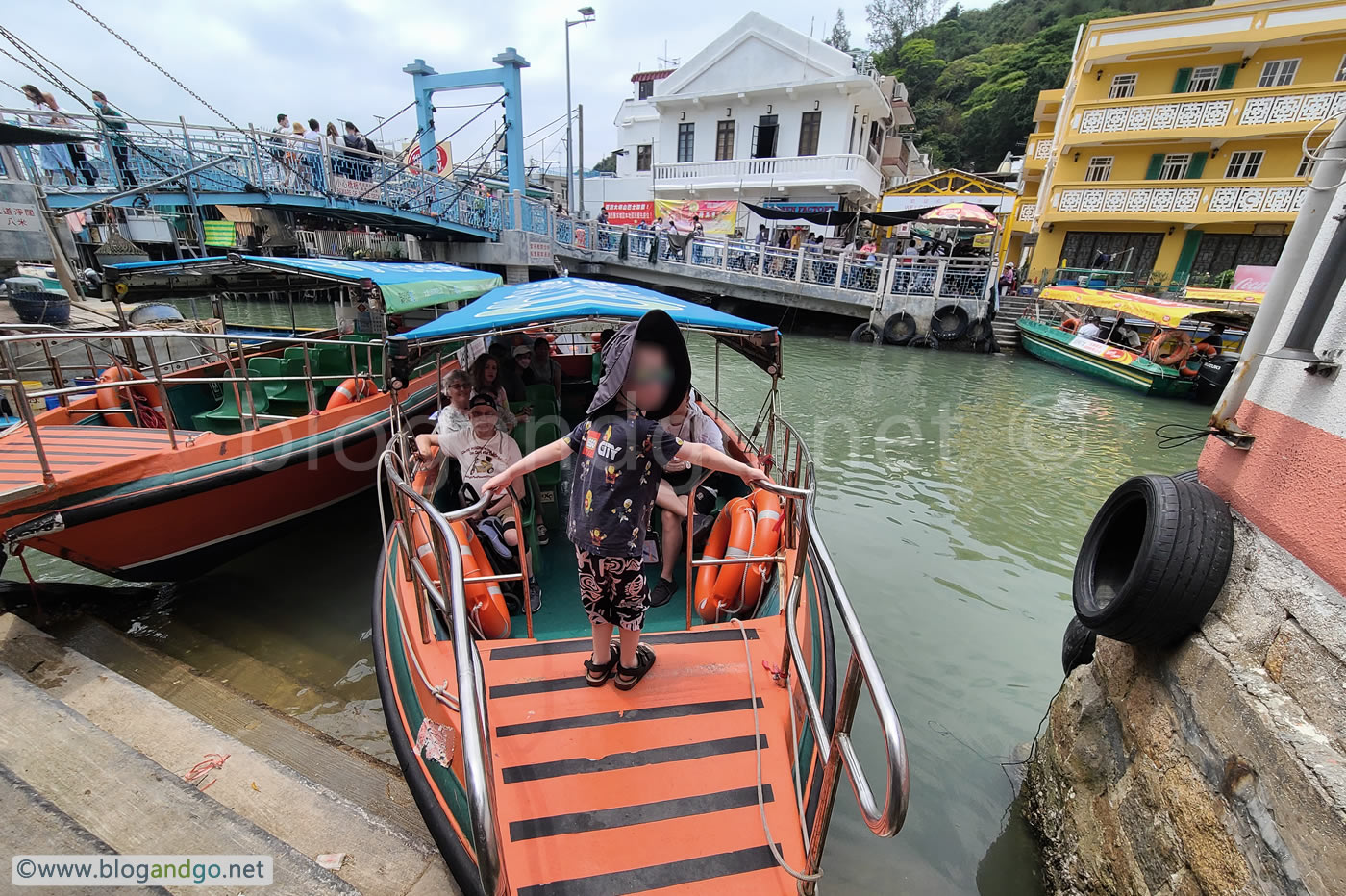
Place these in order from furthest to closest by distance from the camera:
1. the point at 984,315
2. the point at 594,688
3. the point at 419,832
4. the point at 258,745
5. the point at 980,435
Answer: the point at 984,315 < the point at 980,435 < the point at 258,745 < the point at 419,832 < the point at 594,688

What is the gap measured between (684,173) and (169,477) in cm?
2709

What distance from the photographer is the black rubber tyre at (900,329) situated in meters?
18.7

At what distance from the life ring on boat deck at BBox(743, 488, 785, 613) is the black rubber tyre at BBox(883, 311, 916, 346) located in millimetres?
16802

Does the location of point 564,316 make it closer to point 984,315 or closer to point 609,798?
point 609,798

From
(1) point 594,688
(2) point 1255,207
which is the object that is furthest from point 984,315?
(1) point 594,688

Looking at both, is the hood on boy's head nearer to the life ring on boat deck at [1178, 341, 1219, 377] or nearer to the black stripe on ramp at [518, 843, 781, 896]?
the black stripe on ramp at [518, 843, 781, 896]

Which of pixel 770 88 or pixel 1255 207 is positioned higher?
pixel 770 88

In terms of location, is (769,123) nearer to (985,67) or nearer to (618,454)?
(618,454)

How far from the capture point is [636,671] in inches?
105


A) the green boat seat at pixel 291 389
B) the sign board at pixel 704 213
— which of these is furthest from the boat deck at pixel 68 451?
the sign board at pixel 704 213

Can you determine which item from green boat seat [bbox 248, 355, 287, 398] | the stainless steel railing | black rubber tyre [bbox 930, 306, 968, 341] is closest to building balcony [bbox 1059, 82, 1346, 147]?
black rubber tyre [bbox 930, 306, 968, 341]

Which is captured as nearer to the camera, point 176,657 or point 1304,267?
point 1304,267

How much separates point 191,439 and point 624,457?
4793 millimetres

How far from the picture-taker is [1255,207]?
22.1 m
